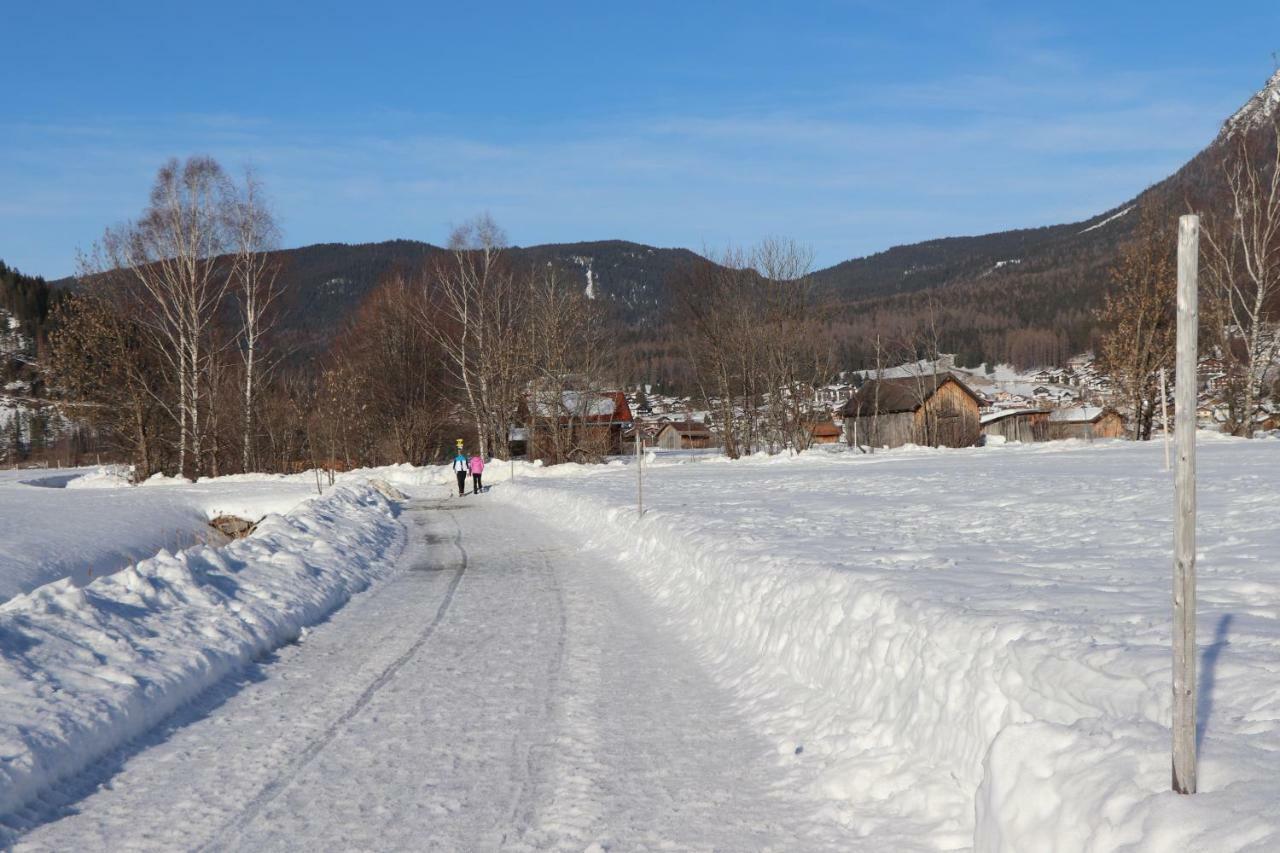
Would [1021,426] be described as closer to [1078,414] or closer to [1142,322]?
[1078,414]

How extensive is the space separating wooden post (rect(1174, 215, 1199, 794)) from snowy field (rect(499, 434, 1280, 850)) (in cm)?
41

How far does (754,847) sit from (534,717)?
2.58 metres

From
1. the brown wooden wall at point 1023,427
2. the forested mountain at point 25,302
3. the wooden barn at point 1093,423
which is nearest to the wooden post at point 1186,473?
the brown wooden wall at point 1023,427

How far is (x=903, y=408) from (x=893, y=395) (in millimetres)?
1838

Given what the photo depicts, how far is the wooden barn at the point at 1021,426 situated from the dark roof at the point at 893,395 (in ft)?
16.7

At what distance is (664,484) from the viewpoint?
32.4 meters

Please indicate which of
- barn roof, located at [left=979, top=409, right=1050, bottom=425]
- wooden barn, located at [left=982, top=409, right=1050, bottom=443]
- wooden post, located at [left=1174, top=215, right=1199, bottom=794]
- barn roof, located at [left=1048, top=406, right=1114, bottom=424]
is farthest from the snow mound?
barn roof, located at [left=1048, top=406, right=1114, bottom=424]

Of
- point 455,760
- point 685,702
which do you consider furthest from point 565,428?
point 455,760

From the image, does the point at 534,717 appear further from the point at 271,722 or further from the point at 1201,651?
the point at 1201,651

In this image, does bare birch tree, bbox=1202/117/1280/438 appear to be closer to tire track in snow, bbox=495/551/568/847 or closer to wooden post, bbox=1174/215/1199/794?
tire track in snow, bbox=495/551/568/847

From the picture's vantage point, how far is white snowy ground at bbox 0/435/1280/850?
4418 millimetres

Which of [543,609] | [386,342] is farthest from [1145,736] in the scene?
[386,342]

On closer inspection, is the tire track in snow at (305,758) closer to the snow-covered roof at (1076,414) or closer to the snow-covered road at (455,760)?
the snow-covered road at (455,760)

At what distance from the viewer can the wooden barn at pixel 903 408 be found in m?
71.4
